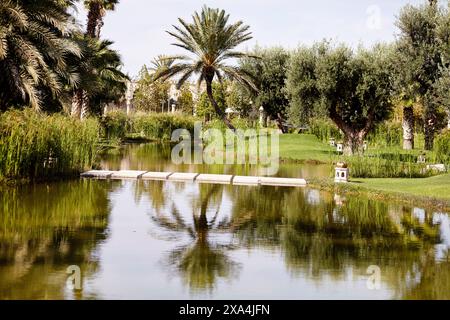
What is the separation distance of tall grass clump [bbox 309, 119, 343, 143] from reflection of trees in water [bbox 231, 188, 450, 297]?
23.6 metres

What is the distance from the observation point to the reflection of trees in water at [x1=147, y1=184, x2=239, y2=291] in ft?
21.1

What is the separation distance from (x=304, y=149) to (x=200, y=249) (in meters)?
22.0

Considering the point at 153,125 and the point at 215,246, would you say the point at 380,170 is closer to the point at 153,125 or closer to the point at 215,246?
the point at 215,246

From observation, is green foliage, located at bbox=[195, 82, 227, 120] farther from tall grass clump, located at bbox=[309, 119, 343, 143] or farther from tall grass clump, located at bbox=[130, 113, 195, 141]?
tall grass clump, located at bbox=[309, 119, 343, 143]

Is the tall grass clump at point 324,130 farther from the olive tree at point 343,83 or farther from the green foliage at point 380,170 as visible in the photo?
the green foliage at point 380,170

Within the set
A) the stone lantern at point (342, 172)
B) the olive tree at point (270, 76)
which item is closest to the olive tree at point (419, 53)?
the stone lantern at point (342, 172)

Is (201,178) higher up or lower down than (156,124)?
lower down

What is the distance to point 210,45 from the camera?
117ft

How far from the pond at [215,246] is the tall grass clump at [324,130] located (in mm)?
23934

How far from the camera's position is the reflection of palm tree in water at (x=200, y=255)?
6.37m

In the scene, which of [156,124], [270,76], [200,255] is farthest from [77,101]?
[200,255]
